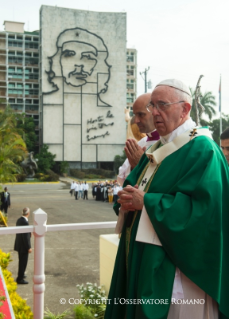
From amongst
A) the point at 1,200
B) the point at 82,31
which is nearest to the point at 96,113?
the point at 82,31

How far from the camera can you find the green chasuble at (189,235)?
67.5 inches

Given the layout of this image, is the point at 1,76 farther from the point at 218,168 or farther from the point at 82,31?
the point at 218,168

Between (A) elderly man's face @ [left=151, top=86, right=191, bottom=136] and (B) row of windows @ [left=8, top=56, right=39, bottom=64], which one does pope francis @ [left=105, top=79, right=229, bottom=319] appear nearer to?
(A) elderly man's face @ [left=151, top=86, right=191, bottom=136]

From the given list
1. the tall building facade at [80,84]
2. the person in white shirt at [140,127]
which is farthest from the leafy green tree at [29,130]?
the person in white shirt at [140,127]

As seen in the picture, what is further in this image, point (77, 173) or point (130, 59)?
point (130, 59)

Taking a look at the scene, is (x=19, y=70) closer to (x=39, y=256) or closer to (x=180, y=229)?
(x=39, y=256)

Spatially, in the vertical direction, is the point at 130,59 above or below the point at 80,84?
above

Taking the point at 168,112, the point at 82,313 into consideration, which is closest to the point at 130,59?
the point at 82,313

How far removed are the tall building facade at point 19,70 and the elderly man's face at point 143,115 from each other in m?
48.8

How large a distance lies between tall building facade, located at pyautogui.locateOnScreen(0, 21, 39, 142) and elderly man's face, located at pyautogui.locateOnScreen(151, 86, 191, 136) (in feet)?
162

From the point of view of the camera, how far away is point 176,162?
190 centimetres

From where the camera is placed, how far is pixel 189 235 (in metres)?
1.71

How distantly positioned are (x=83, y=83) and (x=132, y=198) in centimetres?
4712

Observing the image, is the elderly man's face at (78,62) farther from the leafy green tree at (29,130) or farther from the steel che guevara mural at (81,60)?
the leafy green tree at (29,130)
